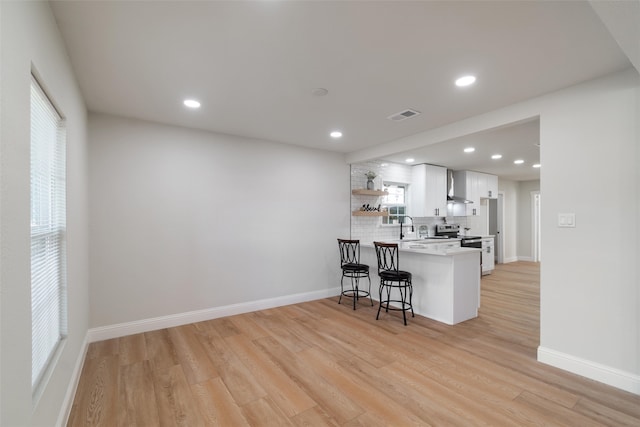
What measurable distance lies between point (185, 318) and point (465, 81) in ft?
13.6

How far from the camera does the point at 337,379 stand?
7.98 ft

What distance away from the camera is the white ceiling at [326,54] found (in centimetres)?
167

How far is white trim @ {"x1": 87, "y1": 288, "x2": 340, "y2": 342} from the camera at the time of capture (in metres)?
3.22

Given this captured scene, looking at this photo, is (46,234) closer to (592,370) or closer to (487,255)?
(592,370)

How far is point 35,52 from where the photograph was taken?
1.38 meters

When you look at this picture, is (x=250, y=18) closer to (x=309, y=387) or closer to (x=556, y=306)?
(x=309, y=387)

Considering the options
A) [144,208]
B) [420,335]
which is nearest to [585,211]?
[420,335]

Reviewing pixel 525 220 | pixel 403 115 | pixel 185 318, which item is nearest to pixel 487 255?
pixel 525 220

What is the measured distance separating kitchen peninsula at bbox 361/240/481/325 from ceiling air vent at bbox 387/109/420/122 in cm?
179

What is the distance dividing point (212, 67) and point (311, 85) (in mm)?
850

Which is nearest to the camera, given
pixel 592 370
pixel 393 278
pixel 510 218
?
pixel 592 370

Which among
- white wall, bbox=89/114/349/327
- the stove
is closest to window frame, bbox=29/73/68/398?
white wall, bbox=89/114/349/327

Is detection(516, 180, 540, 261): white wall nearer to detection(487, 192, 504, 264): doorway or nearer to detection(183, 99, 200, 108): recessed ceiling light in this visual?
detection(487, 192, 504, 264): doorway

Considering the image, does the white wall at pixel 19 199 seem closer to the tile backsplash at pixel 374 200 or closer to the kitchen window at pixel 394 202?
the tile backsplash at pixel 374 200
